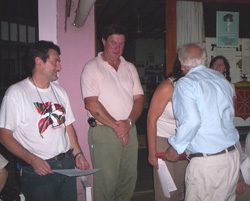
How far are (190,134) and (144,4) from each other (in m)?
4.52

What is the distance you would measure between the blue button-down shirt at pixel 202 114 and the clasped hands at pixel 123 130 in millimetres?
842

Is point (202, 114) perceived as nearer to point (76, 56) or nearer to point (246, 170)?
point (246, 170)

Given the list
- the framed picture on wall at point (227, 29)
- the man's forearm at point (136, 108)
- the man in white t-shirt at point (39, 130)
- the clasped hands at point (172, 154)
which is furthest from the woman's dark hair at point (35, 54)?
the framed picture on wall at point (227, 29)

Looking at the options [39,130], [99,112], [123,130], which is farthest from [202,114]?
[39,130]

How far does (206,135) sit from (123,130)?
3.36 feet

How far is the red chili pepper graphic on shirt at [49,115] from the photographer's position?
1983mm

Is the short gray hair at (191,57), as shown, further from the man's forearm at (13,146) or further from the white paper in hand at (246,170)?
the man's forearm at (13,146)

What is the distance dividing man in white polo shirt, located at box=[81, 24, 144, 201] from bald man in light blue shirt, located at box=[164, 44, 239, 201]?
0.93 m

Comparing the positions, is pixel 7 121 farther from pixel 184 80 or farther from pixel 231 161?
pixel 231 161

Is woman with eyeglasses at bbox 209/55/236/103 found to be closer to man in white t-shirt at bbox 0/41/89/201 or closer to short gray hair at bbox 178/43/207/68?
short gray hair at bbox 178/43/207/68

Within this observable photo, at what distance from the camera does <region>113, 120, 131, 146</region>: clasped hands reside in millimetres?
2570

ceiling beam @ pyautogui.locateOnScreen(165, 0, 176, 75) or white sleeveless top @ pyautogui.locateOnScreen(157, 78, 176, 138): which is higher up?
ceiling beam @ pyautogui.locateOnScreen(165, 0, 176, 75)

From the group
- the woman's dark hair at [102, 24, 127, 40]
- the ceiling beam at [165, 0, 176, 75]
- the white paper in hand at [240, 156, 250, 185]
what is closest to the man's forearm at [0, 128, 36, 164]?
the woman's dark hair at [102, 24, 127, 40]

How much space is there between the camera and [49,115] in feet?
6.68
